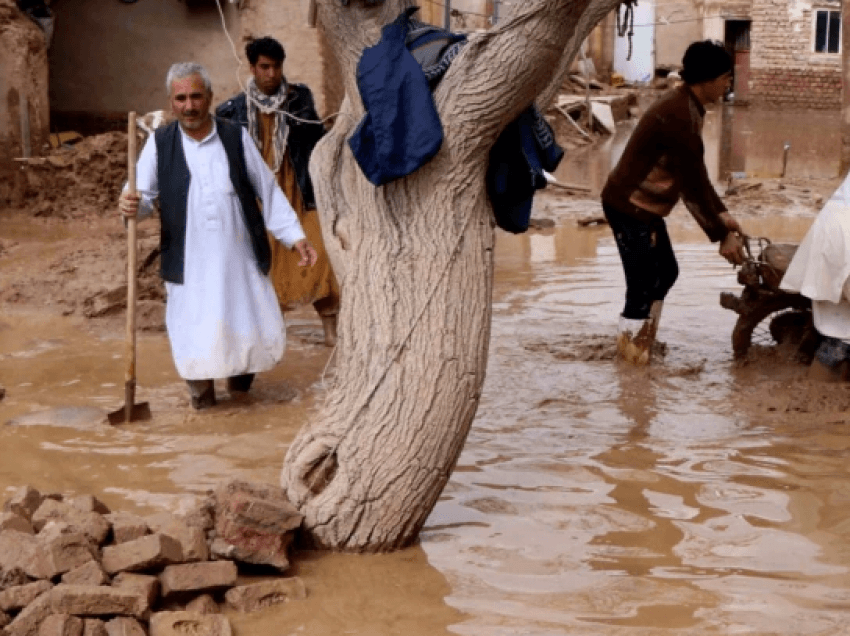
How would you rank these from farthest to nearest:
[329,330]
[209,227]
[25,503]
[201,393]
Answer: [329,330] → [201,393] → [209,227] → [25,503]

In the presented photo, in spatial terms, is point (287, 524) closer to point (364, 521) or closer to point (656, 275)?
point (364, 521)

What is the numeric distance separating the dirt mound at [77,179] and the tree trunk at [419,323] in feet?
23.6

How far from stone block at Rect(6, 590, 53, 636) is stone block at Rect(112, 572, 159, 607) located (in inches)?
8.8

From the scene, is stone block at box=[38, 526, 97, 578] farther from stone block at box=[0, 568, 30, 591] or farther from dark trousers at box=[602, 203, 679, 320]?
dark trousers at box=[602, 203, 679, 320]

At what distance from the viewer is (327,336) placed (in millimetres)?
7914

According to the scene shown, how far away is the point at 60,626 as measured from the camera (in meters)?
3.79

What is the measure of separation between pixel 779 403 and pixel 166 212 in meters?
2.99

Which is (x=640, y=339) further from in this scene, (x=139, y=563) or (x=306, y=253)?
(x=139, y=563)

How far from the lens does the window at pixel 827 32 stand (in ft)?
113

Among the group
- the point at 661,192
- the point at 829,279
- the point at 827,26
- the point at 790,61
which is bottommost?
the point at 829,279

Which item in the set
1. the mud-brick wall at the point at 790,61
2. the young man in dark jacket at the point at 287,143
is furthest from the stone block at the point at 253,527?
the mud-brick wall at the point at 790,61

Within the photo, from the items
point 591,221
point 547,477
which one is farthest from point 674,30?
point 547,477

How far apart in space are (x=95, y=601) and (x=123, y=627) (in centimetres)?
11

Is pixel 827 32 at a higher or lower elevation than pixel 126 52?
higher
